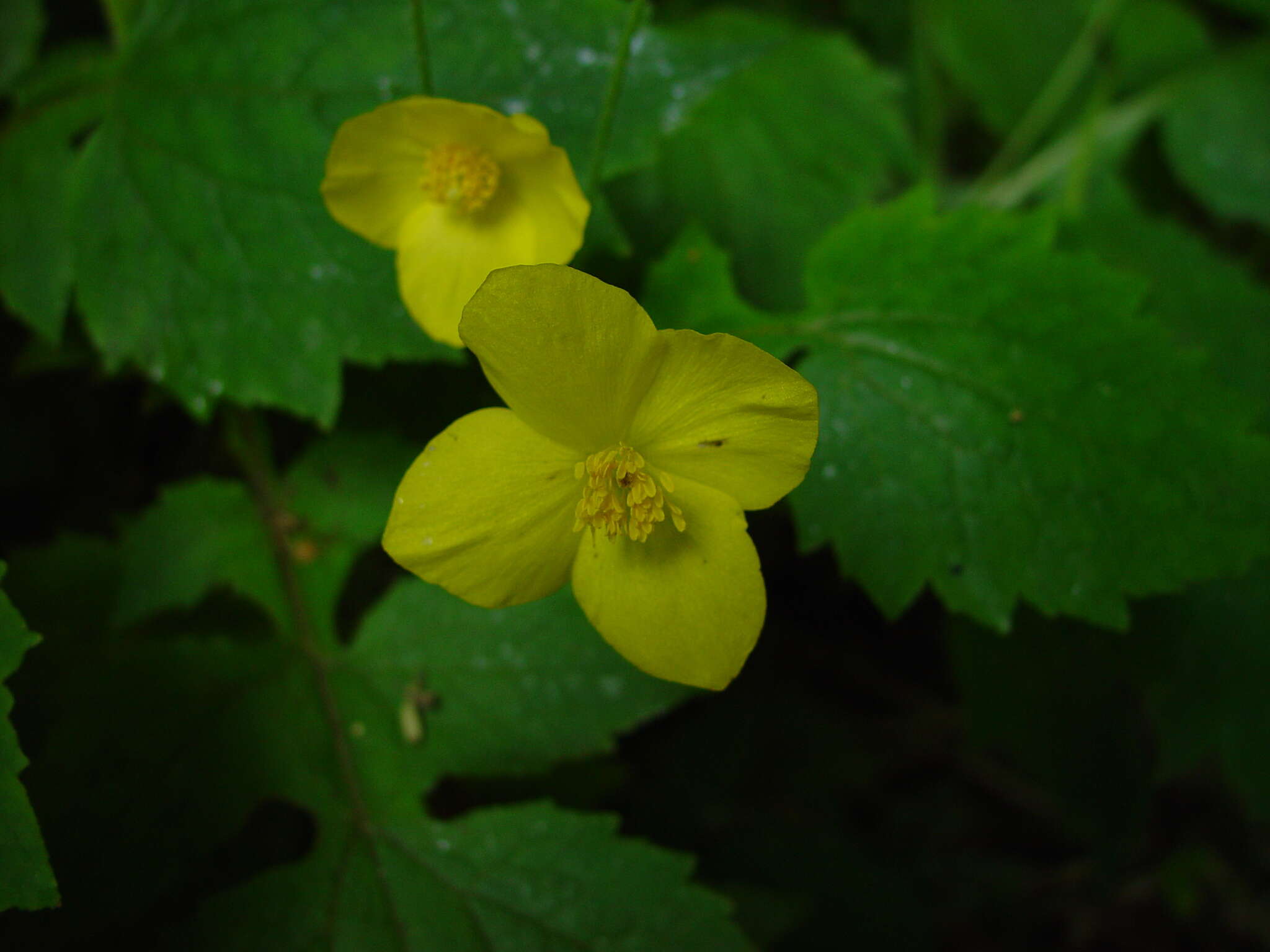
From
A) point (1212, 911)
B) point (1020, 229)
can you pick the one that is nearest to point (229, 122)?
point (1020, 229)

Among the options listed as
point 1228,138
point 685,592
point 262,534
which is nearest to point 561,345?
point 685,592

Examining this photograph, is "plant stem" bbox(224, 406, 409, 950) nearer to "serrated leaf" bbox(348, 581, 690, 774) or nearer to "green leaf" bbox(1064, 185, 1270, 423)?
"serrated leaf" bbox(348, 581, 690, 774)

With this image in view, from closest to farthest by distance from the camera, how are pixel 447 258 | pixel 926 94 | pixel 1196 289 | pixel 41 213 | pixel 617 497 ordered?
1. pixel 617 497
2. pixel 447 258
3. pixel 41 213
4. pixel 1196 289
5. pixel 926 94

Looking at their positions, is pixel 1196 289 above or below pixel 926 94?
below

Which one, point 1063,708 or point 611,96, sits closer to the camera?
point 611,96

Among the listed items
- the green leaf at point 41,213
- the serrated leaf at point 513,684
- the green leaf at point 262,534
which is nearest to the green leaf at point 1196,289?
the serrated leaf at point 513,684

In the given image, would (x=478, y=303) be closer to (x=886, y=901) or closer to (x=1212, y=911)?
(x=886, y=901)

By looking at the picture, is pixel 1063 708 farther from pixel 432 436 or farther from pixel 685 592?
pixel 432 436
